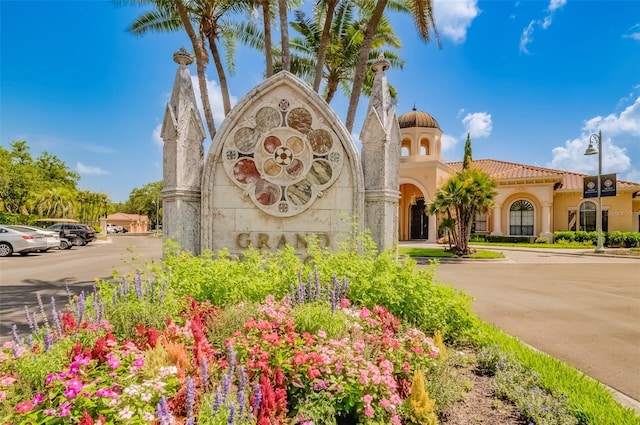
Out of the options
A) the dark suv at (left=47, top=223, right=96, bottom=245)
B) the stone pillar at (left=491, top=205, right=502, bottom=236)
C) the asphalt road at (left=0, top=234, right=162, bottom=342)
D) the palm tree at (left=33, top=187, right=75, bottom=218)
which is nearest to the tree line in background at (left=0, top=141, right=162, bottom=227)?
the palm tree at (left=33, top=187, right=75, bottom=218)

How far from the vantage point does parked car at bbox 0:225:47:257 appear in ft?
57.4

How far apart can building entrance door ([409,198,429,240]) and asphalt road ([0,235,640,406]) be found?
20.5 metres

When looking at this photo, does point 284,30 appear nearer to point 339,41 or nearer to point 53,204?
point 339,41

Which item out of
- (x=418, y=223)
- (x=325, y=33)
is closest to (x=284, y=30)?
(x=325, y=33)

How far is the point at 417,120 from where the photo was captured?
32719 mm

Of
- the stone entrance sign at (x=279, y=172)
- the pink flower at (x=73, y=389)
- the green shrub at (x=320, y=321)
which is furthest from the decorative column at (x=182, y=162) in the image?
the pink flower at (x=73, y=389)

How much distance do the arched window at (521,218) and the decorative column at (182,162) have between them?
3200cm

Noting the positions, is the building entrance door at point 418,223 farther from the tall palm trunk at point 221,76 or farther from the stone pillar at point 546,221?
the tall palm trunk at point 221,76

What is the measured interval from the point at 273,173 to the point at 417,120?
2914 centimetres

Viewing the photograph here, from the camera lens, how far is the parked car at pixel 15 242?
57.4 ft

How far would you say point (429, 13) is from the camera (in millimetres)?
10336

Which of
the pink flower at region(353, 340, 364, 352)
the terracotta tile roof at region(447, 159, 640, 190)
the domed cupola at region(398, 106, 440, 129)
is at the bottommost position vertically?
the pink flower at region(353, 340, 364, 352)

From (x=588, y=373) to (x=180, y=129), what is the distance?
277 inches

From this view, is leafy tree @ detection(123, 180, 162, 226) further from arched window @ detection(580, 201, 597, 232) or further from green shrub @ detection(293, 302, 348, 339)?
green shrub @ detection(293, 302, 348, 339)
